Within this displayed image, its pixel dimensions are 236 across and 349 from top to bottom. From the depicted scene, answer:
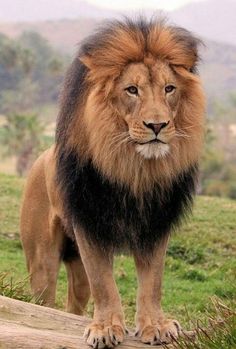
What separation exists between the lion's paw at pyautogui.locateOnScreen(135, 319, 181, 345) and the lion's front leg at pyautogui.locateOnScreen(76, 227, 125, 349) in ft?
0.33

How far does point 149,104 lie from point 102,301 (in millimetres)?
1000

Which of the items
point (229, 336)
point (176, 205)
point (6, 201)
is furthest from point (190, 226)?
point (229, 336)

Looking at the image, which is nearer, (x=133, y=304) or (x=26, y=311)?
(x=26, y=311)

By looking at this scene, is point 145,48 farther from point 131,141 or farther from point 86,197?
point 86,197

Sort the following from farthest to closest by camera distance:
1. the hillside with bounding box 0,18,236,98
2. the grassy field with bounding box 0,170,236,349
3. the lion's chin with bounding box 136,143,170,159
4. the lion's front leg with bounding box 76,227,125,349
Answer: the hillside with bounding box 0,18,236,98
the grassy field with bounding box 0,170,236,349
the lion's front leg with bounding box 76,227,125,349
the lion's chin with bounding box 136,143,170,159

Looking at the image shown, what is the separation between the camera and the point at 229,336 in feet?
11.0

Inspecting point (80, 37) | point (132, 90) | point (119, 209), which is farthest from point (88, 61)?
point (80, 37)

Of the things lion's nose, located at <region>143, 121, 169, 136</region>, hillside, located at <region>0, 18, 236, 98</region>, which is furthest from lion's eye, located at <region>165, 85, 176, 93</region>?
hillside, located at <region>0, 18, 236, 98</region>

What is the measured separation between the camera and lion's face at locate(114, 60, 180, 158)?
11.9 ft

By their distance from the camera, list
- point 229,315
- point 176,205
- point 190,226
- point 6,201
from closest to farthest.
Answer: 1. point 229,315
2. point 176,205
3. point 190,226
4. point 6,201

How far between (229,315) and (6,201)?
7.16 metres

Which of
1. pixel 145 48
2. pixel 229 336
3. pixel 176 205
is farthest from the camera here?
pixel 176 205

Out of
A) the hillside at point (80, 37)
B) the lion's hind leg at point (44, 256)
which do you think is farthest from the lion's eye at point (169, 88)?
the hillside at point (80, 37)

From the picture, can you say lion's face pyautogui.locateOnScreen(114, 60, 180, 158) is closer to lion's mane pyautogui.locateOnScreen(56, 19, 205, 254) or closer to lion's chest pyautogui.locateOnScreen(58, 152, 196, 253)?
lion's mane pyautogui.locateOnScreen(56, 19, 205, 254)
